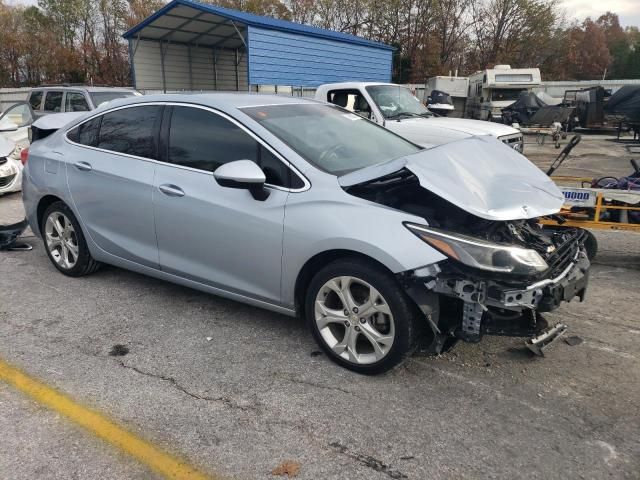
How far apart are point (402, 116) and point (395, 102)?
354 mm

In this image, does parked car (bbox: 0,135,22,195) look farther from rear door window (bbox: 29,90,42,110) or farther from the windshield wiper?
the windshield wiper

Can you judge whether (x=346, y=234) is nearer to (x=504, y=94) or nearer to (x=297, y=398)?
(x=297, y=398)

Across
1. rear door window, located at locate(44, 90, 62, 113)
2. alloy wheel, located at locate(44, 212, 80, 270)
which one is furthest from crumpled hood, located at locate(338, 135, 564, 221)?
rear door window, located at locate(44, 90, 62, 113)

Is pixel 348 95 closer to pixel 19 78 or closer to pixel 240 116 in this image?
pixel 240 116

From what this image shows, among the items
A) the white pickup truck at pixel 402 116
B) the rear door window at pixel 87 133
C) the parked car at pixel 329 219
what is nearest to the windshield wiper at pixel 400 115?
the white pickup truck at pixel 402 116

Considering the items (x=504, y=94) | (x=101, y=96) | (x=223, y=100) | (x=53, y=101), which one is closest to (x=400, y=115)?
(x=223, y=100)

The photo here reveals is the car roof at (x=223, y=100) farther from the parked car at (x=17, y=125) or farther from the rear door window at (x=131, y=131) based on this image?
the parked car at (x=17, y=125)

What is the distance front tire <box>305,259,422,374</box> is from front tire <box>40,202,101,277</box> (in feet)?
7.92

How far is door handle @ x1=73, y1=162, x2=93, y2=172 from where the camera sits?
14.2 ft

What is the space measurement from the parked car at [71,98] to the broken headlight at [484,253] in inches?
400

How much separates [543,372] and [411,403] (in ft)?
3.06

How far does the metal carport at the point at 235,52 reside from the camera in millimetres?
17391

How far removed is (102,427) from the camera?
2.69 m

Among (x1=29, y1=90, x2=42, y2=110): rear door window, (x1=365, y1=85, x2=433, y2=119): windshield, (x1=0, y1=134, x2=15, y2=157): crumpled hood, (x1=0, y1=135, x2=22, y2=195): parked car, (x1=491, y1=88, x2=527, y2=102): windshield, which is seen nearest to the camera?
(x1=0, y1=135, x2=22, y2=195): parked car
